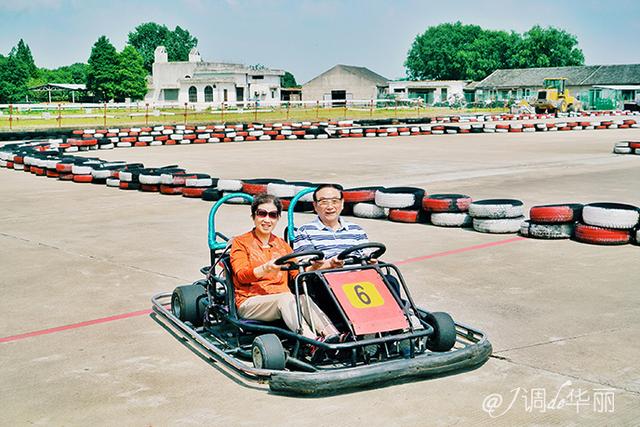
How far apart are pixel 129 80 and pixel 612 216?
232 feet

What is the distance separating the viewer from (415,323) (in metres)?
4.31

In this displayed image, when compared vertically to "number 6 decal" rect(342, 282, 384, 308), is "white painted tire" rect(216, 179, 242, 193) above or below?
above

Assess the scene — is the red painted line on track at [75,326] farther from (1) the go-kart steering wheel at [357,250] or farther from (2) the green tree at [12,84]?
(2) the green tree at [12,84]

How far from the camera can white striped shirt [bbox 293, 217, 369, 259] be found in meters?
4.64

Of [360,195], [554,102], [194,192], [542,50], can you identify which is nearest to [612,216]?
[360,195]

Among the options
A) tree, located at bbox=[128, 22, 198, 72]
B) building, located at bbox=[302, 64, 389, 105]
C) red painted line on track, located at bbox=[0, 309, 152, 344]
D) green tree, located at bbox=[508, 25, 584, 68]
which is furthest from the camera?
tree, located at bbox=[128, 22, 198, 72]

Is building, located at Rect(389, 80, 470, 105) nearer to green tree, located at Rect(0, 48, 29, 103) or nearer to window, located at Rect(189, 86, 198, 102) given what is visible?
window, located at Rect(189, 86, 198, 102)

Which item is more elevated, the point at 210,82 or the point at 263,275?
the point at 210,82

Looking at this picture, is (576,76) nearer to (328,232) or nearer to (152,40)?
(328,232)

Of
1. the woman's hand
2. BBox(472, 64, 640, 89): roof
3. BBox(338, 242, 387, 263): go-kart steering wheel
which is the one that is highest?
BBox(472, 64, 640, 89): roof

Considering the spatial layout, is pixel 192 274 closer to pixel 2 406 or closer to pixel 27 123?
pixel 2 406

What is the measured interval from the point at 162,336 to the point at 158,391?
1.01 meters

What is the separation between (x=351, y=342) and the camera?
393 centimetres

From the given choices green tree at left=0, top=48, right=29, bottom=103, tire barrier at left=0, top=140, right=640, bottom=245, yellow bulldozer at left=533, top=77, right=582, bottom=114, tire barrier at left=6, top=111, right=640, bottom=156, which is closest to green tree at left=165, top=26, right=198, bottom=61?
green tree at left=0, top=48, right=29, bottom=103
